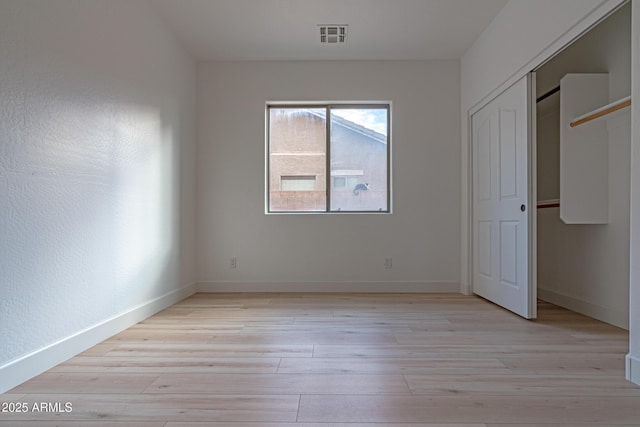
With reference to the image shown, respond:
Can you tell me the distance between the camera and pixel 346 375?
76.3 inches

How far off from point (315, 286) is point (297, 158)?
1508 millimetres

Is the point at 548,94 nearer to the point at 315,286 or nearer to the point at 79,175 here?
the point at 315,286

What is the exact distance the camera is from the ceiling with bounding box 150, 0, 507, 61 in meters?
3.29

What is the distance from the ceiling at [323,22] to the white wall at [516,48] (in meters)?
0.18

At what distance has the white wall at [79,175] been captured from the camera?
1.85m

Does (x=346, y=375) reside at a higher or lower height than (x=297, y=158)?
lower

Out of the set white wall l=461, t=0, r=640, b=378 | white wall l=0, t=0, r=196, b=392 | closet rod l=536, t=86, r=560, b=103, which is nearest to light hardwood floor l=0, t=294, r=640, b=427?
white wall l=0, t=0, r=196, b=392

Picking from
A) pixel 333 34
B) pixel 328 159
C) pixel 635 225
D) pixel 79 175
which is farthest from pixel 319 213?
pixel 635 225

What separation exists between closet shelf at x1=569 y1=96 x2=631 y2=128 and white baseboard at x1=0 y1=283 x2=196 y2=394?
3688 millimetres

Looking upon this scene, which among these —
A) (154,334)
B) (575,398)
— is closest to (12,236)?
(154,334)

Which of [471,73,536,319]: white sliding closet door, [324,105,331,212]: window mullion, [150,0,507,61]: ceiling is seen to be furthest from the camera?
[324,105,331,212]: window mullion

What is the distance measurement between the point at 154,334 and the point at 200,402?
1.24 metres

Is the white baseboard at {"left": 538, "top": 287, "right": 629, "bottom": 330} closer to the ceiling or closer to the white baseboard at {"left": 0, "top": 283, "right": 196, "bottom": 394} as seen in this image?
the ceiling

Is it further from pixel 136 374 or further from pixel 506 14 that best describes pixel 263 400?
pixel 506 14
